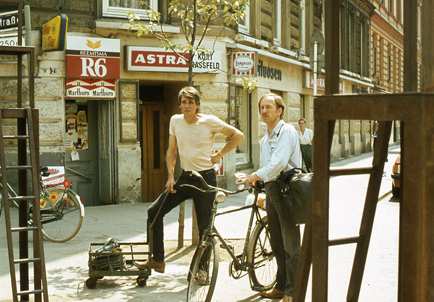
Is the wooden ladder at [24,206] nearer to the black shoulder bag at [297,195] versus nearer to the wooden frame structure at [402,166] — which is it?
the black shoulder bag at [297,195]

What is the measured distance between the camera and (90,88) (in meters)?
11.5

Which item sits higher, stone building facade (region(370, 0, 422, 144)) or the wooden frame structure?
stone building facade (region(370, 0, 422, 144))

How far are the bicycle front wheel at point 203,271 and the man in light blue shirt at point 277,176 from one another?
629mm

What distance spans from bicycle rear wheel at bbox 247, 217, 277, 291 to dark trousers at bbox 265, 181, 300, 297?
144 millimetres

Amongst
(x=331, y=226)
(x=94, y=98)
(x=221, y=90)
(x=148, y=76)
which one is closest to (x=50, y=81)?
(x=94, y=98)

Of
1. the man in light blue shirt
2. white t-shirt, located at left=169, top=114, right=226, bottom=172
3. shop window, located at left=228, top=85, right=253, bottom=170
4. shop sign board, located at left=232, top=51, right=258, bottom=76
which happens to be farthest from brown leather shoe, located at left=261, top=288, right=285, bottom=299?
shop window, located at left=228, top=85, right=253, bottom=170

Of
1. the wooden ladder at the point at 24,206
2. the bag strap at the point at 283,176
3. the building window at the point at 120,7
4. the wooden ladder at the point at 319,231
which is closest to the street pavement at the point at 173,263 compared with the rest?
the wooden ladder at the point at 24,206

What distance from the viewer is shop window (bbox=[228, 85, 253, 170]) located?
13.9m

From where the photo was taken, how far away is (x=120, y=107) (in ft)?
38.9

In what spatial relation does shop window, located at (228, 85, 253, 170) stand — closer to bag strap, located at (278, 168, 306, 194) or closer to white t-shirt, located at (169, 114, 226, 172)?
white t-shirt, located at (169, 114, 226, 172)

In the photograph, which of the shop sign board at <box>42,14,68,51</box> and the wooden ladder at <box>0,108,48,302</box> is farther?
the shop sign board at <box>42,14,68,51</box>

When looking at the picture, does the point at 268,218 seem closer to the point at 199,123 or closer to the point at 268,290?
the point at 268,290

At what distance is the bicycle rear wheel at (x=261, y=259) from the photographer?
16.3 ft

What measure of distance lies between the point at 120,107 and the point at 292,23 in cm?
860
